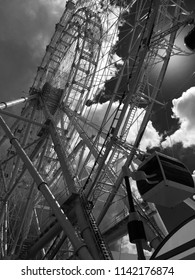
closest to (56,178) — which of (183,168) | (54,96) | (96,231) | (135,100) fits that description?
(54,96)

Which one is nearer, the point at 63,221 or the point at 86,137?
the point at 63,221

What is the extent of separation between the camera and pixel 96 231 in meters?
10.8

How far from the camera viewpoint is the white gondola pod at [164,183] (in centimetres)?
439

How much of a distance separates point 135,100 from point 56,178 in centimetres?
926

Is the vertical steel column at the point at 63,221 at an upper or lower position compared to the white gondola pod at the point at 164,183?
upper

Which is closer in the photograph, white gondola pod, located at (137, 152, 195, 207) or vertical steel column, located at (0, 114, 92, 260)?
white gondola pod, located at (137, 152, 195, 207)

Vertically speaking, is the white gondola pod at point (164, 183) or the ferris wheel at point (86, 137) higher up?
the ferris wheel at point (86, 137)

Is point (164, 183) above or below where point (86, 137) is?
below

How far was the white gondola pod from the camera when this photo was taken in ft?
14.4

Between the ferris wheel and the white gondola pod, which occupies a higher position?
the ferris wheel

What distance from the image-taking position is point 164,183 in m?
4.31

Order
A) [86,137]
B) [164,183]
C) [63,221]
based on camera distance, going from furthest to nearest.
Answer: [86,137] < [63,221] < [164,183]

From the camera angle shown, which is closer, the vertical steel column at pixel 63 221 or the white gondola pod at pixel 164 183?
the white gondola pod at pixel 164 183
